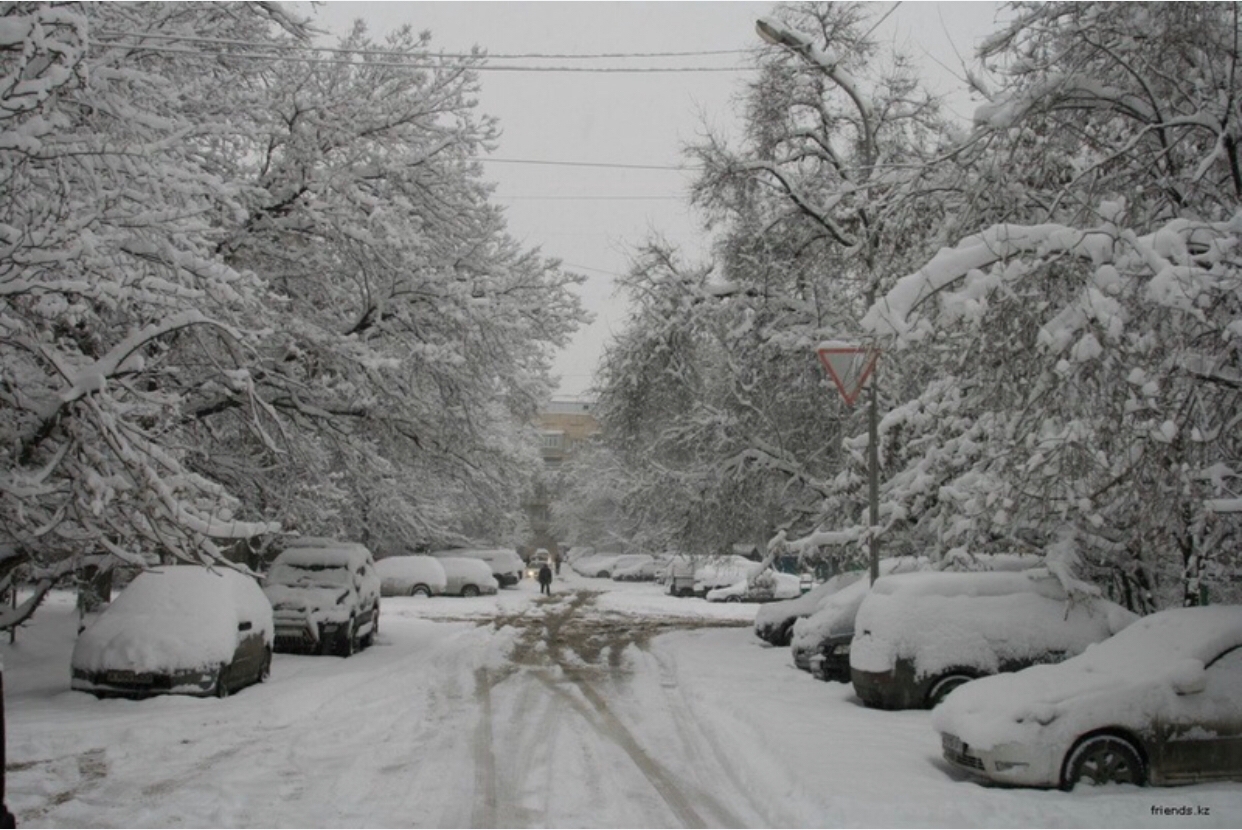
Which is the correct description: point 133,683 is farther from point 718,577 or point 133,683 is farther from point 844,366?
point 718,577

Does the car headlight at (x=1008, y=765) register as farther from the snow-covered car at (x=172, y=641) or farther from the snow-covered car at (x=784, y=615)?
the snow-covered car at (x=784, y=615)

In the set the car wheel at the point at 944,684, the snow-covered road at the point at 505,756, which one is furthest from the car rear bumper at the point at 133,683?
the car wheel at the point at 944,684

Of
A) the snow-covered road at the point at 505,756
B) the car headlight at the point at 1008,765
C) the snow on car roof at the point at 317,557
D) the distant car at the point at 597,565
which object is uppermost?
the snow on car roof at the point at 317,557

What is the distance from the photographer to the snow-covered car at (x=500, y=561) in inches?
2046

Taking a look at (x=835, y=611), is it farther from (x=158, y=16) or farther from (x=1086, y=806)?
(x=158, y=16)

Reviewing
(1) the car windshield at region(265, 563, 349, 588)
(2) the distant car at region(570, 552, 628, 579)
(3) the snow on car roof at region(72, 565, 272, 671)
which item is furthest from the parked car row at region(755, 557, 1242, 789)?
(2) the distant car at region(570, 552, 628, 579)

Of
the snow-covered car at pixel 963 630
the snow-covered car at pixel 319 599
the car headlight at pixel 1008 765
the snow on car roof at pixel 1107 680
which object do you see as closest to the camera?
the car headlight at pixel 1008 765

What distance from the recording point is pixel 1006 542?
524 inches

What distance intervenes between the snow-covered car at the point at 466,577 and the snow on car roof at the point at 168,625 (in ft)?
95.9

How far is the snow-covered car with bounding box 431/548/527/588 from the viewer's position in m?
52.0

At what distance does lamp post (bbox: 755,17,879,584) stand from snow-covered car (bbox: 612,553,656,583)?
40.4m

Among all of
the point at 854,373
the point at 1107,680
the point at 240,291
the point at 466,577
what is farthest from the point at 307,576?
the point at 466,577

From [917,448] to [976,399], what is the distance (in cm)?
691

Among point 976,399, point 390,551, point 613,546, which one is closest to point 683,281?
point 976,399
